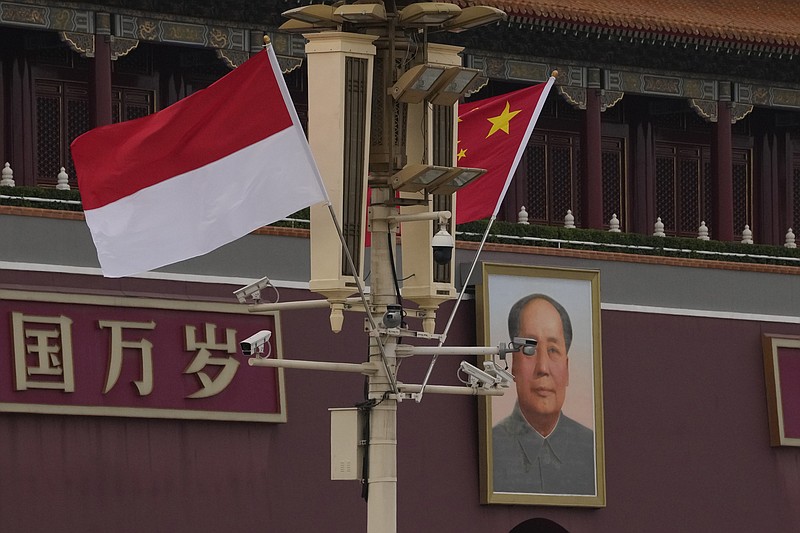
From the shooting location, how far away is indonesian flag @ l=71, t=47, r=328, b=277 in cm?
1834

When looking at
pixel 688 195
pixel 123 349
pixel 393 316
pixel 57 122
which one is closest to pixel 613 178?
pixel 688 195

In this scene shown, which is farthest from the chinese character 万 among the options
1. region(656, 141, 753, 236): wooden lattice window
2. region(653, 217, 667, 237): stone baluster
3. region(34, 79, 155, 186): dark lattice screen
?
region(656, 141, 753, 236): wooden lattice window

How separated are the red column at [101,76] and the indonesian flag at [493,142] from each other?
6.17 meters

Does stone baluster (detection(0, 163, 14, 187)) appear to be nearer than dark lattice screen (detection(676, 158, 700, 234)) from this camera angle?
Yes

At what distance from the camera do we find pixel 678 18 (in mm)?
31562

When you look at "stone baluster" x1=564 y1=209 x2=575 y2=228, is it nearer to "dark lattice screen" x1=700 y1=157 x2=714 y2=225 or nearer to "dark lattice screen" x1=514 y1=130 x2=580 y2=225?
"dark lattice screen" x1=514 y1=130 x2=580 y2=225

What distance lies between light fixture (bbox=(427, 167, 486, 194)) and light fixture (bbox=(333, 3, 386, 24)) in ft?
4.48

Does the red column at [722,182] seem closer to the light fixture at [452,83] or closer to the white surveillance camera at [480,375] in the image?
the white surveillance camera at [480,375]

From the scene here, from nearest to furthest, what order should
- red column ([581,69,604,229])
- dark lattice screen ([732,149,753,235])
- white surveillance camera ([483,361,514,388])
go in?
white surveillance camera ([483,361,514,388]), red column ([581,69,604,229]), dark lattice screen ([732,149,753,235])

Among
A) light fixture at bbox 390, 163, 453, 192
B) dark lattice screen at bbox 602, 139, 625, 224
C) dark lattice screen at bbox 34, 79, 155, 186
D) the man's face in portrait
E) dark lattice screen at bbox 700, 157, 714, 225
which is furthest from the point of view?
dark lattice screen at bbox 700, 157, 714, 225

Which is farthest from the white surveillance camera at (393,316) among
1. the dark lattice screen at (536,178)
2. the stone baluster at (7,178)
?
the dark lattice screen at (536,178)

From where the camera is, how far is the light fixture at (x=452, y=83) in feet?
60.6

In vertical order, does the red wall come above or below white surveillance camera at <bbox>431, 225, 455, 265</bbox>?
below

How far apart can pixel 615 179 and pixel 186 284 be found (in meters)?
9.31
